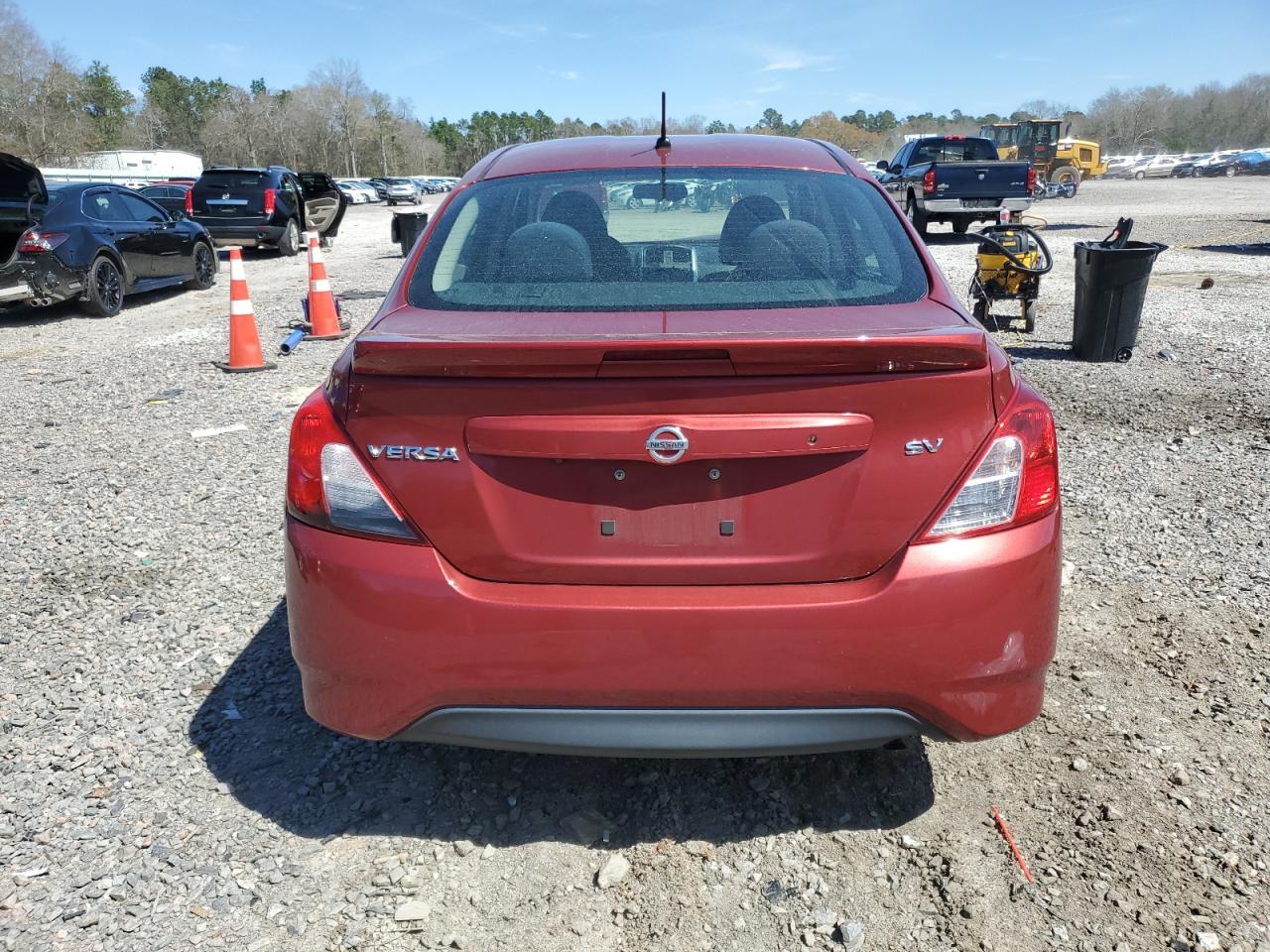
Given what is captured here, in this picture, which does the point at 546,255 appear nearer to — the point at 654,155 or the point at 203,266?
the point at 654,155

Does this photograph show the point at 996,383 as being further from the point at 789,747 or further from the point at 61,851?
the point at 61,851

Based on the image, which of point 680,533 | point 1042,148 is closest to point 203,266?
point 680,533

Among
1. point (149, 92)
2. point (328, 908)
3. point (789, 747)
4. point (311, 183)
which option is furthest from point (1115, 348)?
point (149, 92)

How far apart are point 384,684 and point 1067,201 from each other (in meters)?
41.8

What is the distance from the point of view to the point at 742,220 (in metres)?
2.89

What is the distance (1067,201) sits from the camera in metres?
38.6

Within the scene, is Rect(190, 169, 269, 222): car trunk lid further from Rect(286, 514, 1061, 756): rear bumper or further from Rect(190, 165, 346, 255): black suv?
Rect(286, 514, 1061, 756): rear bumper

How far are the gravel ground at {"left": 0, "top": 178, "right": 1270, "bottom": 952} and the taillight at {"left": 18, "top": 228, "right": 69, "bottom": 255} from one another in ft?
23.1

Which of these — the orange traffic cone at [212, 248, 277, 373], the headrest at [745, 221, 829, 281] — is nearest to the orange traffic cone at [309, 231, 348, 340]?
the orange traffic cone at [212, 248, 277, 373]

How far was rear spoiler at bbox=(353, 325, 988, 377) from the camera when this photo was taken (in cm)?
209

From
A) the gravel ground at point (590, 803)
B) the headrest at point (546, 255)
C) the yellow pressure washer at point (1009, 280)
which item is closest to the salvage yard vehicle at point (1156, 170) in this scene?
the yellow pressure washer at point (1009, 280)

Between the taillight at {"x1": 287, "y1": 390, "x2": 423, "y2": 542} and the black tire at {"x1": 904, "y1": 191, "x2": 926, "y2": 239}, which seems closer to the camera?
the taillight at {"x1": 287, "y1": 390, "x2": 423, "y2": 542}

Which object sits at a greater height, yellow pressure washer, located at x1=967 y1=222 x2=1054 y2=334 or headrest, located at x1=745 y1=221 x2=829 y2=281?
headrest, located at x1=745 y1=221 x2=829 y2=281

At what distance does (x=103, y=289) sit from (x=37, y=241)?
1178mm
